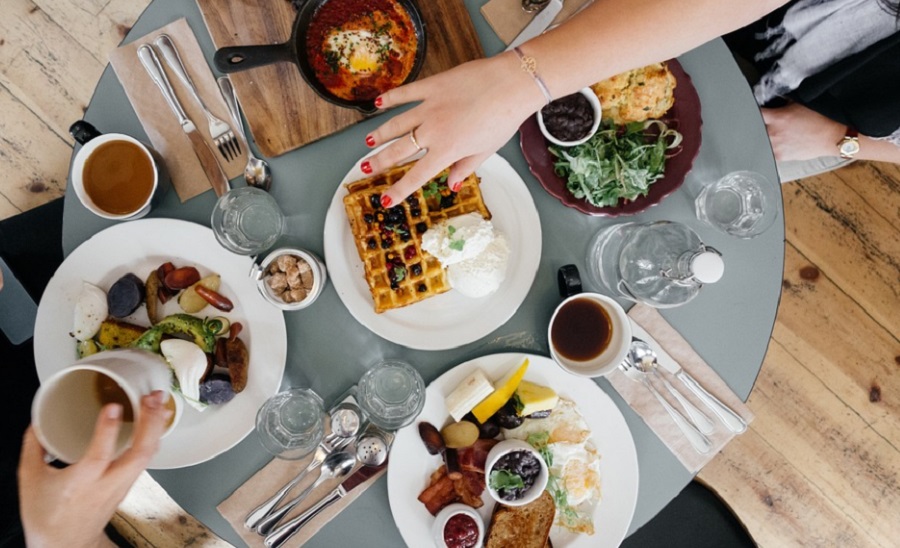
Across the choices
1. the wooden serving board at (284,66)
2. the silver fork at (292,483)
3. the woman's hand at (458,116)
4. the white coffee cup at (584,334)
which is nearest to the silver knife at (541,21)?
the wooden serving board at (284,66)

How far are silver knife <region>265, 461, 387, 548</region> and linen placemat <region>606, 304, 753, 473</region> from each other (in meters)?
0.79

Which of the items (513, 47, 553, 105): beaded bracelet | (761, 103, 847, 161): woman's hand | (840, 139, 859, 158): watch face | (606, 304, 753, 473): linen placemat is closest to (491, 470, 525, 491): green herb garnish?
(606, 304, 753, 473): linen placemat

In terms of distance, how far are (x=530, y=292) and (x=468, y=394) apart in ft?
1.21

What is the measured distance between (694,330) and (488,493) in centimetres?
81

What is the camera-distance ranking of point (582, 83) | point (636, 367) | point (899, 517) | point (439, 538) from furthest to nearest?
point (899, 517)
point (636, 367)
point (439, 538)
point (582, 83)

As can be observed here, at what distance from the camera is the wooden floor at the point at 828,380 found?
110 inches

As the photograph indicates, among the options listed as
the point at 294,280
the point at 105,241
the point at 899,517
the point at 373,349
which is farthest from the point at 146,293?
the point at 899,517

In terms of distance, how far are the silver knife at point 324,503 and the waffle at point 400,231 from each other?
0.49 meters

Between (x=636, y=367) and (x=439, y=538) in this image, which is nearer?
(x=439, y=538)

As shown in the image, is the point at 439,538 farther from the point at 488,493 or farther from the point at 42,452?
the point at 42,452

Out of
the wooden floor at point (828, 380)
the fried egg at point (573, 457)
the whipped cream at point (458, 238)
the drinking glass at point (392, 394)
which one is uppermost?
the whipped cream at point (458, 238)

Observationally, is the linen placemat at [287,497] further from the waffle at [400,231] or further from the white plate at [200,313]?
the waffle at [400,231]

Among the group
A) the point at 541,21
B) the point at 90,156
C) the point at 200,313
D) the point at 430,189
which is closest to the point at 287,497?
the point at 200,313

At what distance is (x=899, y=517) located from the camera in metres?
2.82
